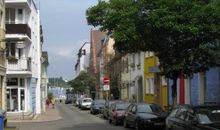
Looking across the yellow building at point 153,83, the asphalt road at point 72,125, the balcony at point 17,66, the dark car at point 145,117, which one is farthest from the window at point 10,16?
the dark car at point 145,117

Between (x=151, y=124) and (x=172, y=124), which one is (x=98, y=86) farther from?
(x=172, y=124)

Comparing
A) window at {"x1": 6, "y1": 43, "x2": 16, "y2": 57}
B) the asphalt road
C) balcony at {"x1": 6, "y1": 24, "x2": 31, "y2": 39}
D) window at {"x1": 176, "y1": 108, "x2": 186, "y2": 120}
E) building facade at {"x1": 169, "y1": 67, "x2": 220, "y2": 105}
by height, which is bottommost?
the asphalt road

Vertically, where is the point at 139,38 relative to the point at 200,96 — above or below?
above

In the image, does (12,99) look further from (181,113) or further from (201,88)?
(181,113)

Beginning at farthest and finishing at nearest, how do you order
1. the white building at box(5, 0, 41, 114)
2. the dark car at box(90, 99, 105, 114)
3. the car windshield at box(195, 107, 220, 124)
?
the dark car at box(90, 99, 105, 114) → the white building at box(5, 0, 41, 114) → the car windshield at box(195, 107, 220, 124)

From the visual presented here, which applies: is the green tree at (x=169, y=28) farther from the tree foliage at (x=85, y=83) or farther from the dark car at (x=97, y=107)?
the tree foliage at (x=85, y=83)

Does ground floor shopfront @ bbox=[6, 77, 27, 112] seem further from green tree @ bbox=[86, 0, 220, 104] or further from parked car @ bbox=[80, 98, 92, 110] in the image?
green tree @ bbox=[86, 0, 220, 104]

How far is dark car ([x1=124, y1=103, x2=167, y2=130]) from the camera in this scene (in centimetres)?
2744

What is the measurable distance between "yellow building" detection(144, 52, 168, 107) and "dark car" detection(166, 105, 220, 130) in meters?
22.3

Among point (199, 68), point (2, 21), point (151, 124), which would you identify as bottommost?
point (151, 124)

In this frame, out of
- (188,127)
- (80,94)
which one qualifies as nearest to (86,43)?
(80,94)

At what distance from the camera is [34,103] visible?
55375mm

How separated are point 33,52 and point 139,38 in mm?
31575

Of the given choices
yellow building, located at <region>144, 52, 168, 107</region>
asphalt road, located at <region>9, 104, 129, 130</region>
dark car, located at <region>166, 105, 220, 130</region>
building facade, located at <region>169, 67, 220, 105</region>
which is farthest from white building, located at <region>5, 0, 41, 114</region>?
dark car, located at <region>166, 105, 220, 130</region>
